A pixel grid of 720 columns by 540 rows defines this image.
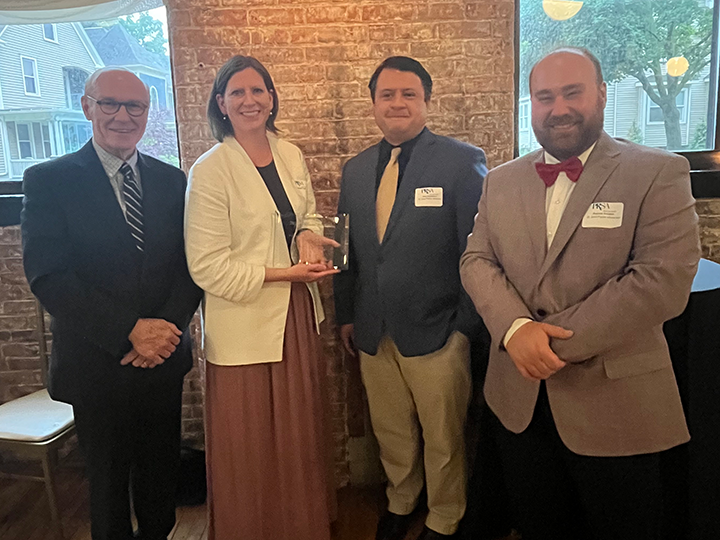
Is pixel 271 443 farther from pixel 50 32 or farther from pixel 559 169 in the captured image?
pixel 50 32

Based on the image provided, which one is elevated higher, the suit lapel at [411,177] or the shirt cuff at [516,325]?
the suit lapel at [411,177]

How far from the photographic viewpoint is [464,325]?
2053mm

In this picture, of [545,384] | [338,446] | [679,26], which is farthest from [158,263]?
[679,26]

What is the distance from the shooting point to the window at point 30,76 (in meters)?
2.87

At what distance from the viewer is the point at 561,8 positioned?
2699mm

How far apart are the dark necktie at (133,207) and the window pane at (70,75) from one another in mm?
1083

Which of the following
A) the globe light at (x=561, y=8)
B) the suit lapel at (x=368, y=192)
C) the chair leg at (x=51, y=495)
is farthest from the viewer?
the globe light at (x=561, y=8)

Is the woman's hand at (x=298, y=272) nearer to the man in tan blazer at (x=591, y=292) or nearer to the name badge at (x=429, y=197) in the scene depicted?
the name badge at (x=429, y=197)

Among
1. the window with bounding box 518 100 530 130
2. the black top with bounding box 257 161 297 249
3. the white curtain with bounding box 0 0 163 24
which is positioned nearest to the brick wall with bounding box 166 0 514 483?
the window with bounding box 518 100 530 130

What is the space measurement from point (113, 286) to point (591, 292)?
1476 millimetres

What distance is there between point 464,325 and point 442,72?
1.21m

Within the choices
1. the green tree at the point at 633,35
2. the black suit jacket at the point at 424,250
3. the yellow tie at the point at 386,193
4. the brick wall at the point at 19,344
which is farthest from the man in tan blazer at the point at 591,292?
the brick wall at the point at 19,344

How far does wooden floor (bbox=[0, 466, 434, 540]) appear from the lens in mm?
2410

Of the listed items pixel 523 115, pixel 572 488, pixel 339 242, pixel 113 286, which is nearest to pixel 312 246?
pixel 339 242
